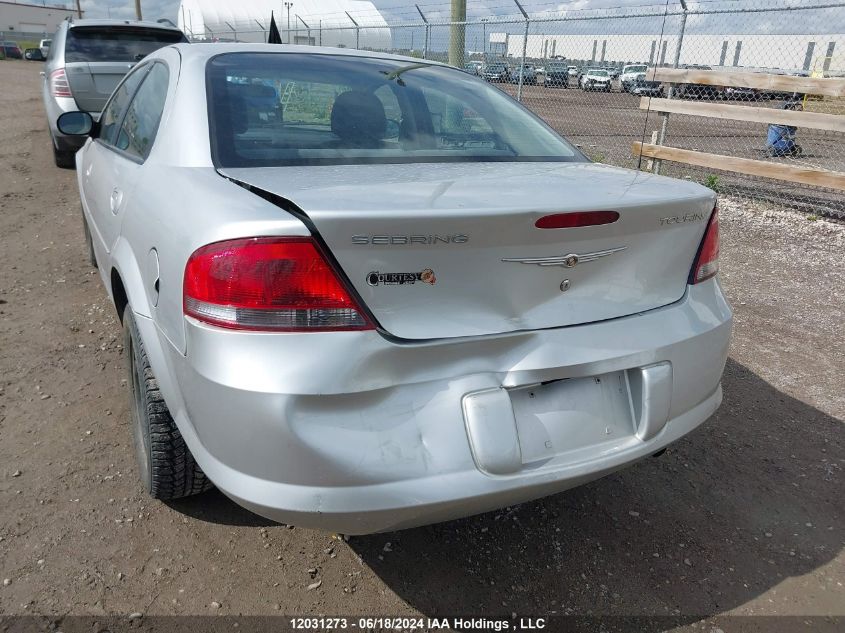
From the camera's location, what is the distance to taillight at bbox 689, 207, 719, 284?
2178 mm

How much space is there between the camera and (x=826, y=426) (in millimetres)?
3227

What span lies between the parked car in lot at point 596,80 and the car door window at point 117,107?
62.6ft

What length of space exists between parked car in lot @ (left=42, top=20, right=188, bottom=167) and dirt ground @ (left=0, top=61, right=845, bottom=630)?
527cm

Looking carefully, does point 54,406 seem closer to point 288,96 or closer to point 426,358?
point 288,96

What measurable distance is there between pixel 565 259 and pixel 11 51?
6213 centimetres

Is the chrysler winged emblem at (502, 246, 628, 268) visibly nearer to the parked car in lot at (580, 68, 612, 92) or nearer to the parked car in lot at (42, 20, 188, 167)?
the parked car in lot at (42, 20, 188, 167)

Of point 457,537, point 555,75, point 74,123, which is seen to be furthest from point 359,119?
point 555,75

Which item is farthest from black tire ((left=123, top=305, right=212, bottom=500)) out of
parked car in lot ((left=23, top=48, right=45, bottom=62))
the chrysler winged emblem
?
parked car in lot ((left=23, top=48, right=45, bottom=62))

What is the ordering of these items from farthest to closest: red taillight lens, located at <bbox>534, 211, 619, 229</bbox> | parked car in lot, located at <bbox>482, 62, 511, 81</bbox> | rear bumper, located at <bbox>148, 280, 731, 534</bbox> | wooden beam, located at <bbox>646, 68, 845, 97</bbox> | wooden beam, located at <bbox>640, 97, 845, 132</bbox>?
parked car in lot, located at <bbox>482, 62, 511, 81</bbox>
wooden beam, located at <bbox>646, 68, 845, 97</bbox>
wooden beam, located at <bbox>640, 97, 845, 132</bbox>
red taillight lens, located at <bbox>534, 211, 619, 229</bbox>
rear bumper, located at <bbox>148, 280, 731, 534</bbox>

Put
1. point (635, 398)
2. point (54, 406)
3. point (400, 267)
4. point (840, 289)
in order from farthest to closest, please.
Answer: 1. point (840, 289)
2. point (54, 406)
3. point (635, 398)
4. point (400, 267)

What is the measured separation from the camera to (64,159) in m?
8.74

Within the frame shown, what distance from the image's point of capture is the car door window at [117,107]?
3312 millimetres

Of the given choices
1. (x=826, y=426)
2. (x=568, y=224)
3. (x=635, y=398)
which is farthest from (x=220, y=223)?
(x=826, y=426)

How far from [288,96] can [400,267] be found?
48.7 inches
